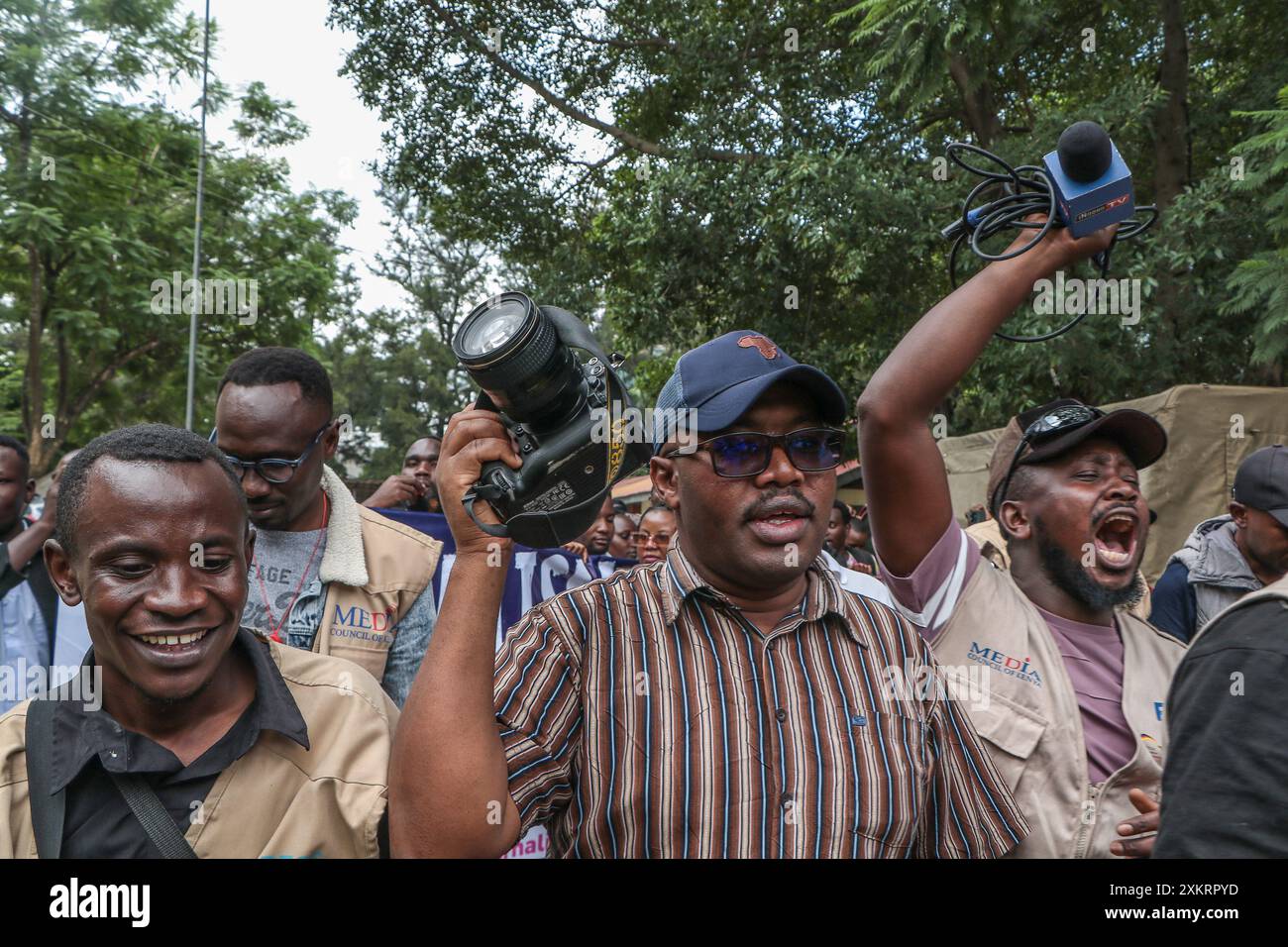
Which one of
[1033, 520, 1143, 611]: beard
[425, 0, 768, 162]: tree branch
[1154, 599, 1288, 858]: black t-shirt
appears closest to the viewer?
[1154, 599, 1288, 858]: black t-shirt

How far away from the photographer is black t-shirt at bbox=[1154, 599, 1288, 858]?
141cm

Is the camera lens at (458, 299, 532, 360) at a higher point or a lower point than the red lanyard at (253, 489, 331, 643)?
higher

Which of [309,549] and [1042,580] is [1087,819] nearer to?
[1042,580]

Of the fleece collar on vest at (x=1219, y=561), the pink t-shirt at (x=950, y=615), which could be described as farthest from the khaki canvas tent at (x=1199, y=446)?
the pink t-shirt at (x=950, y=615)

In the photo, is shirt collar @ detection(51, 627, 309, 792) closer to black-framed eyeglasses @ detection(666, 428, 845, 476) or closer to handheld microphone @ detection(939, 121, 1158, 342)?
black-framed eyeglasses @ detection(666, 428, 845, 476)

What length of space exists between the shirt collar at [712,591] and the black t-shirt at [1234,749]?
0.67m

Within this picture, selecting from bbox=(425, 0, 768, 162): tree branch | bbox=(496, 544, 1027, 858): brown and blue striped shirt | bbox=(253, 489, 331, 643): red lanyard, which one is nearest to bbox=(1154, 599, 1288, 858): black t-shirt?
bbox=(496, 544, 1027, 858): brown and blue striped shirt

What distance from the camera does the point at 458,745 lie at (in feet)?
5.55

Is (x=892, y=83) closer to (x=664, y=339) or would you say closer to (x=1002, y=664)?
(x=664, y=339)

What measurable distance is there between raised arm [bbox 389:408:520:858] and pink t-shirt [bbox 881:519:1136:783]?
1086 mm

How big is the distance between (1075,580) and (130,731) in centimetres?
210

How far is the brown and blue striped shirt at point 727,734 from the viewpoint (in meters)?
1.81

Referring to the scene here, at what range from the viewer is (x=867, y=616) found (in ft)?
7.02

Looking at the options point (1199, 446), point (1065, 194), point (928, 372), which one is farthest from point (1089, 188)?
point (1199, 446)
